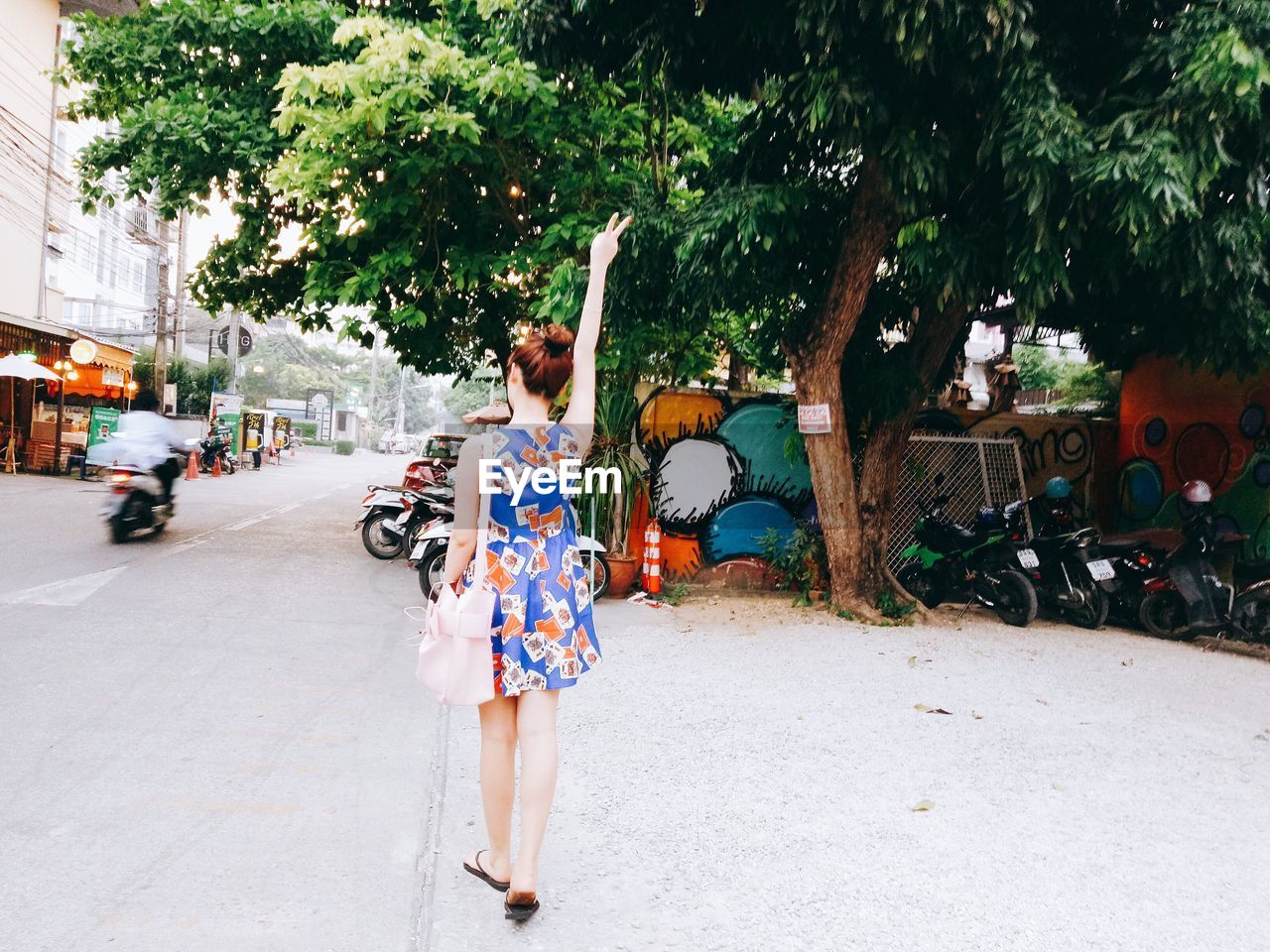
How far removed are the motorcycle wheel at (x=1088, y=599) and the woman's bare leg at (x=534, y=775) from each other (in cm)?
715

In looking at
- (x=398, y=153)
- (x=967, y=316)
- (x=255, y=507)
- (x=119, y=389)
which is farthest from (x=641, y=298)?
(x=119, y=389)

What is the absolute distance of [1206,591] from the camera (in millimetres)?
7594

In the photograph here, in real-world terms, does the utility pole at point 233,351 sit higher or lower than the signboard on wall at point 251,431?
higher

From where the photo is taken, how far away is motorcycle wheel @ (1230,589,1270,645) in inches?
288

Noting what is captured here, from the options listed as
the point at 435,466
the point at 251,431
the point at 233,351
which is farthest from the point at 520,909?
the point at 233,351

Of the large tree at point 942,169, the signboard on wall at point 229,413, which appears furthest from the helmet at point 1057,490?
the signboard on wall at point 229,413

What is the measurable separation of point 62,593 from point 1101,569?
9.05 meters

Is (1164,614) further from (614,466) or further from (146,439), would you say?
(146,439)

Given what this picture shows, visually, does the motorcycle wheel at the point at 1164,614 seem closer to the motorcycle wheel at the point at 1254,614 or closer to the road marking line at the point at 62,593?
the motorcycle wheel at the point at 1254,614

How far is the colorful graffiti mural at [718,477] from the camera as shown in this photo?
32.5 ft

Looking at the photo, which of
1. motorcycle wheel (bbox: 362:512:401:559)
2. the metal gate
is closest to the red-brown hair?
the metal gate

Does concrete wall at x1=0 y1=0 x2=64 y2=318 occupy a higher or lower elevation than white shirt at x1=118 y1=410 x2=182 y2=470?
higher

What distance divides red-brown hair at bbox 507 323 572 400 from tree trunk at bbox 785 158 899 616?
4915 mm

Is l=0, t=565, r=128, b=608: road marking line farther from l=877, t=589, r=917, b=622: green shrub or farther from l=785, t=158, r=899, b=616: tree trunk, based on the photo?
l=877, t=589, r=917, b=622: green shrub
